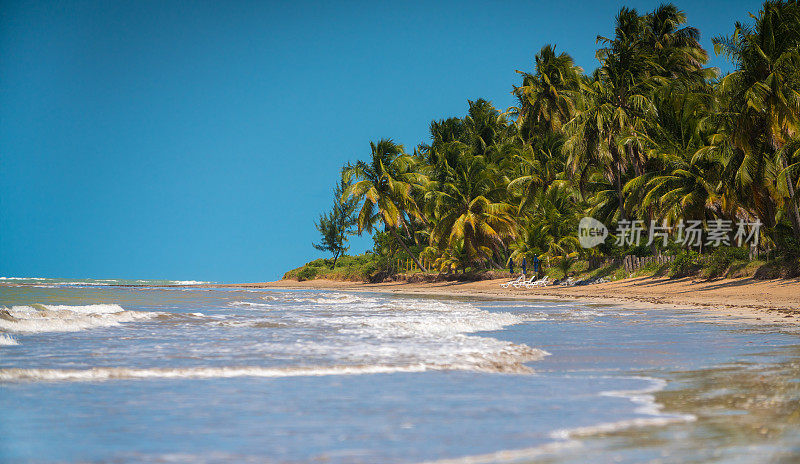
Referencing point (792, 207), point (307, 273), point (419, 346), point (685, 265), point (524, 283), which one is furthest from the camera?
point (307, 273)

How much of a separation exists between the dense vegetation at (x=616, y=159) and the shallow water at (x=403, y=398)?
1473cm

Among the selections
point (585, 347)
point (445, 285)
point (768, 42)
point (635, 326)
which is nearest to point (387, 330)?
point (585, 347)

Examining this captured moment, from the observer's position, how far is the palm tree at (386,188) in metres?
43.4

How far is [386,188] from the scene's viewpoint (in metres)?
44.4

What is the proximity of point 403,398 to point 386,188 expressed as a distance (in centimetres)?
4023

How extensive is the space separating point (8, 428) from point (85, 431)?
0.49m

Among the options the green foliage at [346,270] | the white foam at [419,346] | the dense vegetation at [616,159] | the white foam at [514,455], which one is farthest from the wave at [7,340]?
the green foliage at [346,270]

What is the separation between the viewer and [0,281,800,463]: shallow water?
3.04m

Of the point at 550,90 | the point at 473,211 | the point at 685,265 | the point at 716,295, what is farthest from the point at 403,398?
the point at 550,90

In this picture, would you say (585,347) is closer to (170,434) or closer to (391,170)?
(170,434)

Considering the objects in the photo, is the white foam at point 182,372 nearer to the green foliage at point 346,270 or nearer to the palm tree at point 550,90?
the palm tree at point 550,90

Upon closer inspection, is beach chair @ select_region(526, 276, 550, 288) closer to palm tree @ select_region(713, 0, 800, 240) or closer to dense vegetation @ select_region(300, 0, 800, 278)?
dense vegetation @ select_region(300, 0, 800, 278)

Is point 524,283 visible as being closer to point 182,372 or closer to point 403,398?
point 182,372

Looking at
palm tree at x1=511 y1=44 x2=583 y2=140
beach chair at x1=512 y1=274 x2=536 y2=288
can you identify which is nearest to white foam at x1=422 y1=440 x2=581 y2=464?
beach chair at x1=512 y1=274 x2=536 y2=288
